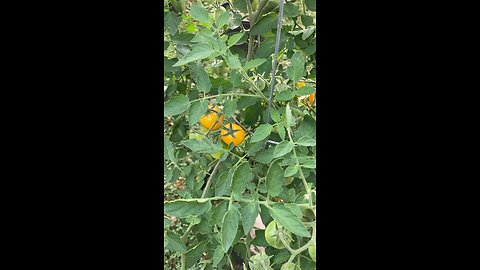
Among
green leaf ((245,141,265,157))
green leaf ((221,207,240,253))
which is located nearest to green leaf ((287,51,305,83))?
green leaf ((245,141,265,157))

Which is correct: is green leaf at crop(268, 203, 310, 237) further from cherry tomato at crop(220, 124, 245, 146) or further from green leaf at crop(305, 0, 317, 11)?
green leaf at crop(305, 0, 317, 11)

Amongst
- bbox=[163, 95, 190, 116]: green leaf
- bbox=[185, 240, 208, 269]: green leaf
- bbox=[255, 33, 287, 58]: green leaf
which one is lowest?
bbox=[185, 240, 208, 269]: green leaf

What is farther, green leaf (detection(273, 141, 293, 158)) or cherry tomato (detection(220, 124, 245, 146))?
cherry tomato (detection(220, 124, 245, 146))

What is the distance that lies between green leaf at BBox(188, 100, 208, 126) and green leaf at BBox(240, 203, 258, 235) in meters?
0.14

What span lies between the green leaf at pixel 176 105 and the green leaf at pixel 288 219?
18cm

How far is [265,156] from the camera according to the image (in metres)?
0.68

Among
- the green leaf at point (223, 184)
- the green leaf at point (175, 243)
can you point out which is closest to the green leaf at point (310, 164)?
the green leaf at point (223, 184)

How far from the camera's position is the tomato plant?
0.59m
